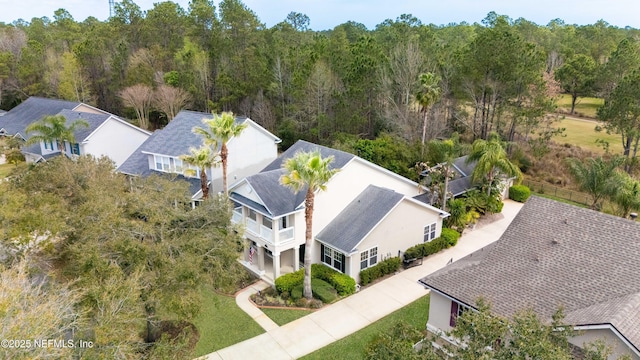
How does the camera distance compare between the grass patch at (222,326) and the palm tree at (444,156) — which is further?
the palm tree at (444,156)

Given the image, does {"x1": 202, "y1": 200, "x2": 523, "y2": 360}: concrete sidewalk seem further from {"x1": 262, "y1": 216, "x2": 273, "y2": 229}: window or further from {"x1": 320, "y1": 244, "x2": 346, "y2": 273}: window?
{"x1": 262, "y1": 216, "x2": 273, "y2": 229}: window

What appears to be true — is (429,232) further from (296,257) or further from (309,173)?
(309,173)

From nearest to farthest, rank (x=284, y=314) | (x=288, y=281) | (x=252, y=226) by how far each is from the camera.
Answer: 1. (x=284, y=314)
2. (x=288, y=281)
3. (x=252, y=226)

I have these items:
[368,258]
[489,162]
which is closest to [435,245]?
[368,258]

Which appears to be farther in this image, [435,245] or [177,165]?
[177,165]

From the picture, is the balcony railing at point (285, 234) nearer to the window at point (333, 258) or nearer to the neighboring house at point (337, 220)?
the neighboring house at point (337, 220)

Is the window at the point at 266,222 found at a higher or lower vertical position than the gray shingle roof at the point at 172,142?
lower

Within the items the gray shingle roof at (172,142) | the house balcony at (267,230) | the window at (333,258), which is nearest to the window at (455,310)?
the window at (333,258)
